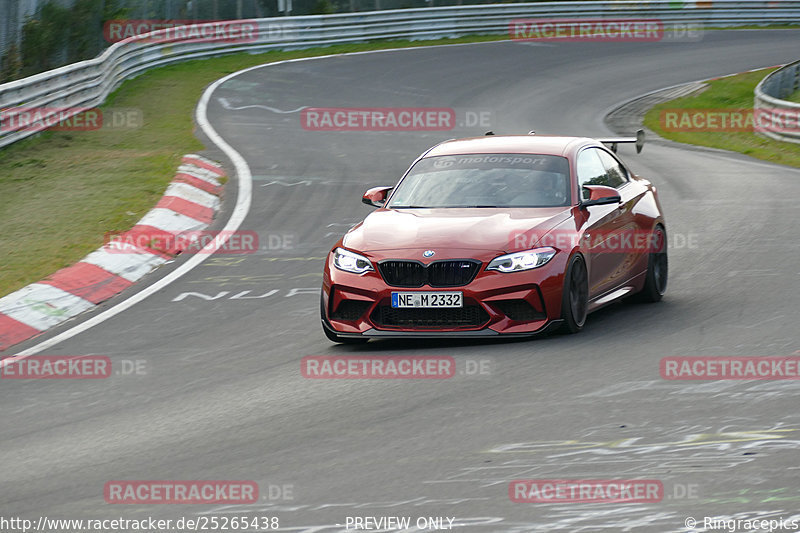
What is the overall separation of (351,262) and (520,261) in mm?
1293

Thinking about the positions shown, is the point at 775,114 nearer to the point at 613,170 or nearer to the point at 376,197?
the point at 613,170

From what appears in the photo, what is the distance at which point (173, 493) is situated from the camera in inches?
239

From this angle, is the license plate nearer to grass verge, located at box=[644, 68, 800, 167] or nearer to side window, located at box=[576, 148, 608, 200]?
side window, located at box=[576, 148, 608, 200]

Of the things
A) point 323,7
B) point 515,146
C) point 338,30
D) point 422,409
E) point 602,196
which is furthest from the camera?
Result: point 323,7

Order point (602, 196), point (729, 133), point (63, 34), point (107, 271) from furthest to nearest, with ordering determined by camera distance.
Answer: point (63, 34) < point (729, 133) < point (107, 271) < point (602, 196)

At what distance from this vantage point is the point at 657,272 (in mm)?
10906

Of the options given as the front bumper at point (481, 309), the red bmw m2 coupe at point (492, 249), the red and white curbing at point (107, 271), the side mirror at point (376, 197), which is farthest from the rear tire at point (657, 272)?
the red and white curbing at point (107, 271)

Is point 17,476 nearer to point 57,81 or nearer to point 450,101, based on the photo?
point 57,81

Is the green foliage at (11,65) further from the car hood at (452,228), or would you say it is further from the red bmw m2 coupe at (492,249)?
the car hood at (452,228)

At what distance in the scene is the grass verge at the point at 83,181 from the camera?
1369 cm

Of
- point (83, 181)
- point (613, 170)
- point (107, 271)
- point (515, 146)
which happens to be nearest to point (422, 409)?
point (515, 146)

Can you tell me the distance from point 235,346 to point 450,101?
19.0 metres

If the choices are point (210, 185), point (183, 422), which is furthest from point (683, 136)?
point (183, 422)

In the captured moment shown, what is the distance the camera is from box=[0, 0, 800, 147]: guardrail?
2322 cm
